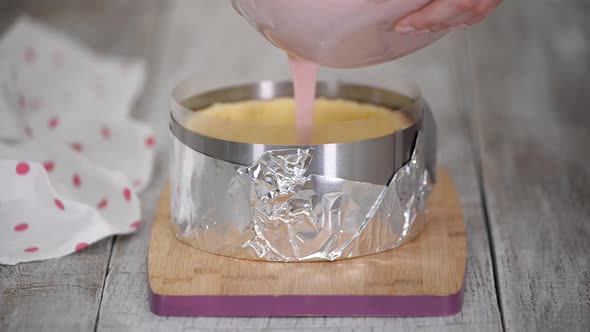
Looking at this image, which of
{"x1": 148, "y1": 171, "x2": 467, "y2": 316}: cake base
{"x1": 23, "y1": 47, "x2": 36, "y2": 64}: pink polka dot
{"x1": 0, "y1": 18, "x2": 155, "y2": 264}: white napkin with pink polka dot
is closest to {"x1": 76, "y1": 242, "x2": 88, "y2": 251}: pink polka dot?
{"x1": 0, "y1": 18, "x2": 155, "y2": 264}: white napkin with pink polka dot

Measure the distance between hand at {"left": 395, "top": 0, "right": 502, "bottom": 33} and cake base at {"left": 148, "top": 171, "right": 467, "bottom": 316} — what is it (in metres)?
0.29

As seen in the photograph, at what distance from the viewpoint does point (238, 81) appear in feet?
4.11

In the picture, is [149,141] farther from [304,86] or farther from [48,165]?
[304,86]

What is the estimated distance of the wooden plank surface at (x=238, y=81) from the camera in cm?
95

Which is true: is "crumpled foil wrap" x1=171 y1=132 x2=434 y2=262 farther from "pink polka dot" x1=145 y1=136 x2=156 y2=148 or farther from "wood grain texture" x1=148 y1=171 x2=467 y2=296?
"pink polka dot" x1=145 y1=136 x2=156 y2=148

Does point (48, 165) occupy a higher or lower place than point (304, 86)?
lower

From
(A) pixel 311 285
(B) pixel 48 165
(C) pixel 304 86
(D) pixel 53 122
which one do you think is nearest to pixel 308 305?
(A) pixel 311 285

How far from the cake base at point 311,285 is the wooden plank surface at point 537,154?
8 centimetres

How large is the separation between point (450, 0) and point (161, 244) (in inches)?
19.0

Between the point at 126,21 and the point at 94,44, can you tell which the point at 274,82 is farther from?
the point at 126,21

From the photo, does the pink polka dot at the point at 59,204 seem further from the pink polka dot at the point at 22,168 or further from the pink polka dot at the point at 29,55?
the pink polka dot at the point at 29,55

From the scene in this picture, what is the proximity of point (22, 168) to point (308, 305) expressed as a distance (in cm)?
44

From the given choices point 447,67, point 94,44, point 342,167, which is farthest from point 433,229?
point 94,44

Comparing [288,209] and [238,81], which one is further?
[238,81]
